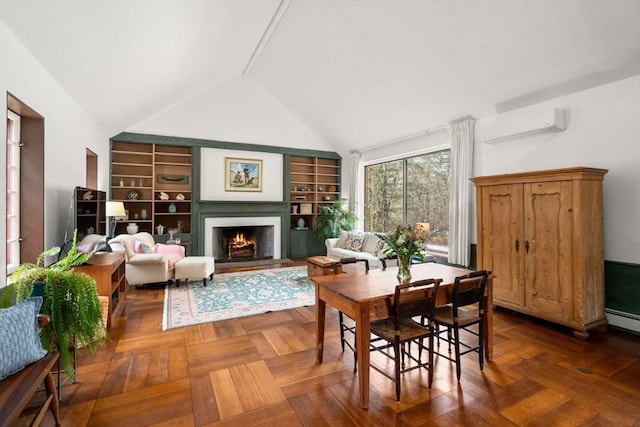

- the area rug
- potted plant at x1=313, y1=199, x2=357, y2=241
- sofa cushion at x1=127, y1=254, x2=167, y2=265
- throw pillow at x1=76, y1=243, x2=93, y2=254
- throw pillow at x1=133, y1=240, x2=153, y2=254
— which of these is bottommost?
the area rug

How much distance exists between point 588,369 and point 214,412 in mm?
2842

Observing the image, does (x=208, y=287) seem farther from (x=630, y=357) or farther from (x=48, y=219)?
(x=630, y=357)

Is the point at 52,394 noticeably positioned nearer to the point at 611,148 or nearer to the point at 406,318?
the point at 406,318

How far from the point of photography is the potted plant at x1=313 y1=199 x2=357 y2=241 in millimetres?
7277

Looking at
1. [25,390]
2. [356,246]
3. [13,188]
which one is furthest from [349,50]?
[25,390]

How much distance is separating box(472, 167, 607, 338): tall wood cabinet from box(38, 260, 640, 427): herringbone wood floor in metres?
0.33

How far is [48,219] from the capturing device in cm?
304

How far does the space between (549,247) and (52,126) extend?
5228 mm

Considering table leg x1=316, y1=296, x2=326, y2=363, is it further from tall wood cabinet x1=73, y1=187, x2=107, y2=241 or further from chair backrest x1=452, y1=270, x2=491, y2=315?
tall wood cabinet x1=73, y1=187, x2=107, y2=241

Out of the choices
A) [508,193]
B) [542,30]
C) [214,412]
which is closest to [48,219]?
[214,412]

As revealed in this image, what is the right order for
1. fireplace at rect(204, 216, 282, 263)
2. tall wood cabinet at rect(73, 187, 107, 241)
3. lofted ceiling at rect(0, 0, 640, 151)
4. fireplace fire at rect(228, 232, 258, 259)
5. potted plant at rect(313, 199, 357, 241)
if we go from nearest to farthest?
lofted ceiling at rect(0, 0, 640, 151), tall wood cabinet at rect(73, 187, 107, 241), fireplace at rect(204, 216, 282, 263), fireplace fire at rect(228, 232, 258, 259), potted plant at rect(313, 199, 357, 241)

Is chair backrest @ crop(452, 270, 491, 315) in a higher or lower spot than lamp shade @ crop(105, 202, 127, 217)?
lower

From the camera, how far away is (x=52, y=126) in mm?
3096

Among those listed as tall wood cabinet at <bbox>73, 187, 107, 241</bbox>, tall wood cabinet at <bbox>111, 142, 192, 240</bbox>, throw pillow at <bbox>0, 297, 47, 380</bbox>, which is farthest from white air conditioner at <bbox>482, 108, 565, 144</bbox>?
tall wood cabinet at <bbox>111, 142, 192, 240</bbox>
